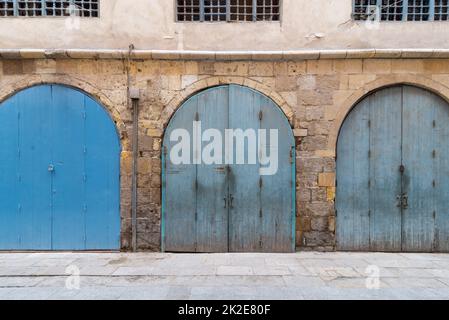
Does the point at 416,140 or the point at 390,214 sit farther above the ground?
the point at 416,140

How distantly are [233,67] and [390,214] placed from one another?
3.94m

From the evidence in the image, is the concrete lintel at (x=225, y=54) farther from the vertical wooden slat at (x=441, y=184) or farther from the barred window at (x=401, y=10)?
the vertical wooden slat at (x=441, y=184)

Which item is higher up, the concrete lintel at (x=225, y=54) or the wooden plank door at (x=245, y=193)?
the concrete lintel at (x=225, y=54)

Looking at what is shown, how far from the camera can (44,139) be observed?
578 centimetres

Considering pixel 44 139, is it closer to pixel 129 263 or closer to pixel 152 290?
pixel 129 263

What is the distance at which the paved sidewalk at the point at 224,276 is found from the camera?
156 inches

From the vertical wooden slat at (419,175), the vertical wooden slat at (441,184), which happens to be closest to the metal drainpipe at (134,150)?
the vertical wooden slat at (419,175)

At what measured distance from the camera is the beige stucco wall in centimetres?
582

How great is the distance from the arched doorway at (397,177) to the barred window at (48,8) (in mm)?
5507

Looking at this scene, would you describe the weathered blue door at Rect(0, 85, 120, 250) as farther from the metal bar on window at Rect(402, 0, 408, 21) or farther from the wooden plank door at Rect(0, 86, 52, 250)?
the metal bar on window at Rect(402, 0, 408, 21)

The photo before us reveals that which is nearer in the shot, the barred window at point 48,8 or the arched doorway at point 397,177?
the arched doorway at point 397,177
